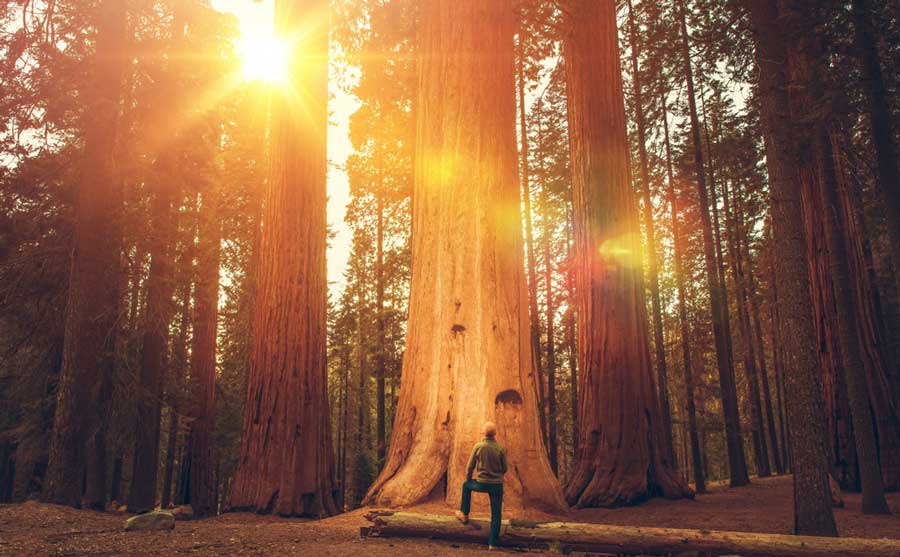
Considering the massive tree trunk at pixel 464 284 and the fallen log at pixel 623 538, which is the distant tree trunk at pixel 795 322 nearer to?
the fallen log at pixel 623 538

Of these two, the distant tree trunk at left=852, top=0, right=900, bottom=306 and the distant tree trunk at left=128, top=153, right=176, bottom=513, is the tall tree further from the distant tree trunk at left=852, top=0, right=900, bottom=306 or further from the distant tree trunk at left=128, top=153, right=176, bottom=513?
the distant tree trunk at left=852, top=0, right=900, bottom=306

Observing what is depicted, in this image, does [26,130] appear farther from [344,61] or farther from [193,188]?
[344,61]

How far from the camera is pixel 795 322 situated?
617cm

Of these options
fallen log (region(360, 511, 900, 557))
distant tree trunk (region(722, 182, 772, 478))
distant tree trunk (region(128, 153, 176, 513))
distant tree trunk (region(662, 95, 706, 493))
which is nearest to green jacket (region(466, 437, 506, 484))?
fallen log (region(360, 511, 900, 557))

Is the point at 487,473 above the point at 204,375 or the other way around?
the other way around

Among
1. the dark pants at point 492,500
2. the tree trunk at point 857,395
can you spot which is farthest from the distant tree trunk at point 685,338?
the dark pants at point 492,500

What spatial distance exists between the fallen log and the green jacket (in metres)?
0.42

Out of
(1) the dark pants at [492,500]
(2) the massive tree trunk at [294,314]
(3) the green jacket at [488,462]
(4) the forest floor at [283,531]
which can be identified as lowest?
(4) the forest floor at [283,531]

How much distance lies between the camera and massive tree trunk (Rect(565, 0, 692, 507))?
9.48 meters

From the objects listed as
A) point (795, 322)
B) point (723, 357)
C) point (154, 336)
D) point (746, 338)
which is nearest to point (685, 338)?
point (723, 357)

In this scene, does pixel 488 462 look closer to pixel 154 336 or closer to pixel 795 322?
pixel 795 322

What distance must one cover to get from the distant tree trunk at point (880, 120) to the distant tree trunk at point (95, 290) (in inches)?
540

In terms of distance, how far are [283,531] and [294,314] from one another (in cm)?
385

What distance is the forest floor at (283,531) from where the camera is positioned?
4.73 m
